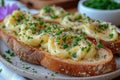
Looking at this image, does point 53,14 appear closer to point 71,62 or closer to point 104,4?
point 104,4

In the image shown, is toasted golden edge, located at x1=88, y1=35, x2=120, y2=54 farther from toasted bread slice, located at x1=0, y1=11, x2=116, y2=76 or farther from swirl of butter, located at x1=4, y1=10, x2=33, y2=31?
swirl of butter, located at x1=4, y1=10, x2=33, y2=31

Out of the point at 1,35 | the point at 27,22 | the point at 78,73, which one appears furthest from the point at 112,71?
the point at 1,35

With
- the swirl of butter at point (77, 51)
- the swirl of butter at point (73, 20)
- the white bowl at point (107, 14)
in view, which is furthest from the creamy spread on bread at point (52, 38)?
the white bowl at point (107, 14)

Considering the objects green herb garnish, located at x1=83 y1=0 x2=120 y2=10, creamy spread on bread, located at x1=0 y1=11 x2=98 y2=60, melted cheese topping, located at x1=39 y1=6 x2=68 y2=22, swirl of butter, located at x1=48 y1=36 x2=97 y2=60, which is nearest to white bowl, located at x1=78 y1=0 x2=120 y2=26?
green herb garnish, located at x1=83 y1=0 x2=120 y2=10

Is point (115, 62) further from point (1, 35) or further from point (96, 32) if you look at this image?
point (1, 35)

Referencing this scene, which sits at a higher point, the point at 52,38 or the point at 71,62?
the point at 52,38

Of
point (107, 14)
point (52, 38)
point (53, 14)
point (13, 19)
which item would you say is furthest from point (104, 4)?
point (52, 38)
